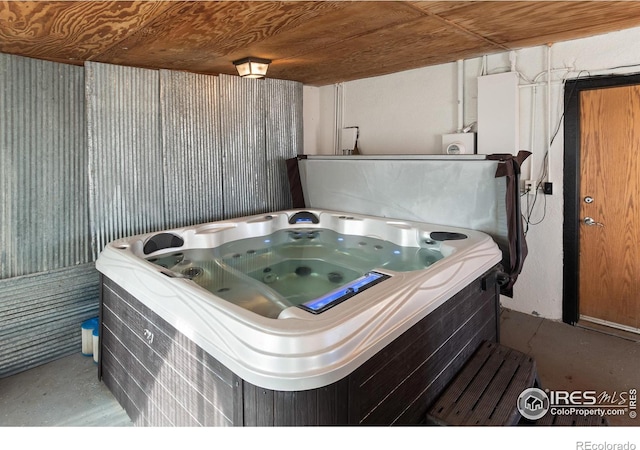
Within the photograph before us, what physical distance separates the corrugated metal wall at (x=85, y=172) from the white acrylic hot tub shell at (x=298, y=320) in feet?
2.05

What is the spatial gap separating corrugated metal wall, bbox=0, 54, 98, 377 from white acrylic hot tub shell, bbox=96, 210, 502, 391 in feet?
2.01

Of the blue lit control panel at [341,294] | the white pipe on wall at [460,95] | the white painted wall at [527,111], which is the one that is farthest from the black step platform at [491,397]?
the white pipe on wall at [460,95]

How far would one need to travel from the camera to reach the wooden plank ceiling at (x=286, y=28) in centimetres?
172

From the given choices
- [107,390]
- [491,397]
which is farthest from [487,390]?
[107,390]

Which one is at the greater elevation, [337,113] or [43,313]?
[337,113]

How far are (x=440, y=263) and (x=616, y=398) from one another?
1257 mm

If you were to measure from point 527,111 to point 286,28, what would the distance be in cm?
186

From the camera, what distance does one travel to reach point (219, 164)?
10.4ft

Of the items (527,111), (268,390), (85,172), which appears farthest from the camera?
(527,111)

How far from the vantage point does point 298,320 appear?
1179 millimetres

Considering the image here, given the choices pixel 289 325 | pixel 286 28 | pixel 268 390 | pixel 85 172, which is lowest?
pixel 268 390

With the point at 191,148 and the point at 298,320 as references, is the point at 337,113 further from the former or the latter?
the point at 298,320

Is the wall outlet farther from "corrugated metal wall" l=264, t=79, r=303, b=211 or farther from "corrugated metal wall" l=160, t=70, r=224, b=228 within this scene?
"corrugated metal wall" l=160, t=70, r=224, b=228

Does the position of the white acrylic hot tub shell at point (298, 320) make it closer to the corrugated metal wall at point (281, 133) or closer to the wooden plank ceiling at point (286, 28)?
the wooden plank ceiling at point (286, 28)
